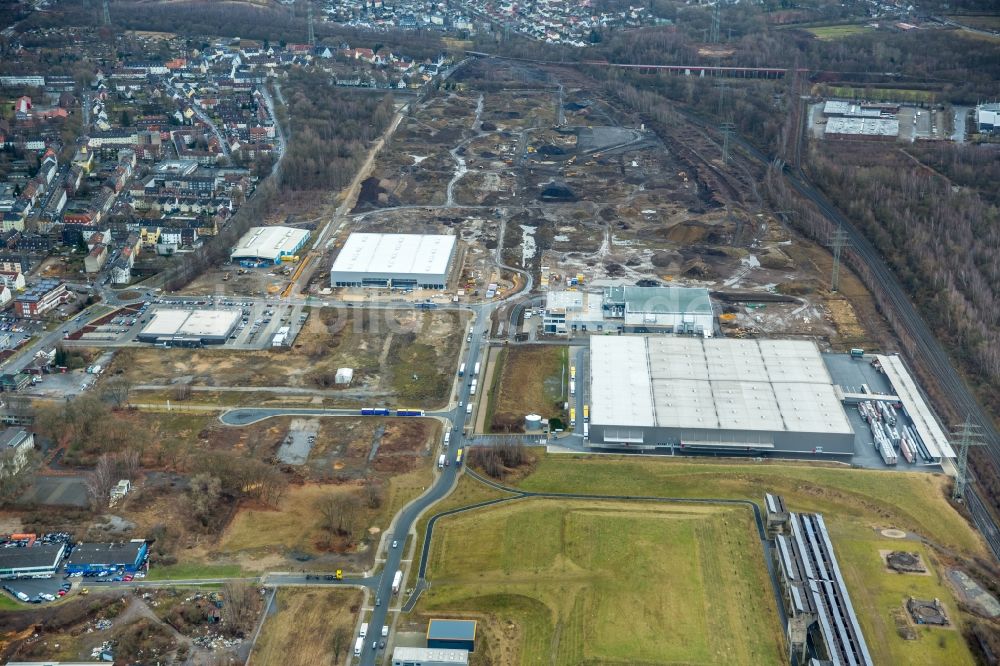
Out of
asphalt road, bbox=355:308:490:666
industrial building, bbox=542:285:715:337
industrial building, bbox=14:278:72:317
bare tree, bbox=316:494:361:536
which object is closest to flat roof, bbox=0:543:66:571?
bare tree, bbox=316:494:361:536

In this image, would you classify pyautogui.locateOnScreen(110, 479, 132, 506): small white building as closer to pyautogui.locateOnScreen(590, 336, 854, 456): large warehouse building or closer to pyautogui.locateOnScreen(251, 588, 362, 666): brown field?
pyautogui.locateOnScreen(251, 588, 362, 666): brown field

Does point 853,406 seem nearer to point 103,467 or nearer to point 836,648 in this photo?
point 836,648

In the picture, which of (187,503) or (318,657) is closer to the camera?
(318,657)

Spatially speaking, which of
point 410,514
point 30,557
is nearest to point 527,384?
point 410,514

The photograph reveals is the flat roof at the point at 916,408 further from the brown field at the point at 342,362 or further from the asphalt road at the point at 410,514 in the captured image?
the brown field at the point at 342,362

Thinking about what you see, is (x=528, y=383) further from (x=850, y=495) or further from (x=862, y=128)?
(x=862, y=128)

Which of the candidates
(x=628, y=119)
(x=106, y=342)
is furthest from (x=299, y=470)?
(x=628, y=119)
